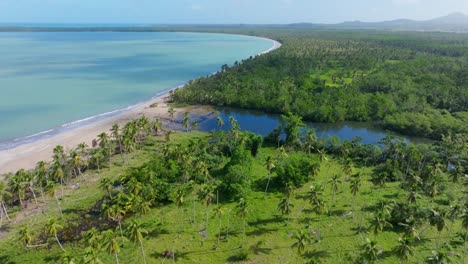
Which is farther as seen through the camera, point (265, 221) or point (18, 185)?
point (18, 185)

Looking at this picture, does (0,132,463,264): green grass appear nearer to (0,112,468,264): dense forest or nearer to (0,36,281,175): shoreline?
(0,112,468,264): dense forest

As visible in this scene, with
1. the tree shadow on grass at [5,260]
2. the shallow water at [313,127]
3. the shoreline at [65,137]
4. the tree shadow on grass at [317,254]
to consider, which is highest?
the shoreline at [65,137]

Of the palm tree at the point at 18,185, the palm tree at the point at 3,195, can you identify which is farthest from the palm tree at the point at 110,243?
the palm tree at the point at 18,185

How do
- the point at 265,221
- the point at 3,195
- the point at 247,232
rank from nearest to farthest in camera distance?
the point at 247,232 → the point at 265,221 → the point at 3,195

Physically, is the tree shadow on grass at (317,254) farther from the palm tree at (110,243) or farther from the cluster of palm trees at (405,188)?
the palm tree at (110,243)

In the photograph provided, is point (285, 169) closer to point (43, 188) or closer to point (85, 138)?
point (43, 188)

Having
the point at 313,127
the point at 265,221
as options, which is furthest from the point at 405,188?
the point at 313,127

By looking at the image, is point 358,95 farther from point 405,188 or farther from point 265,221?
point 265,221
